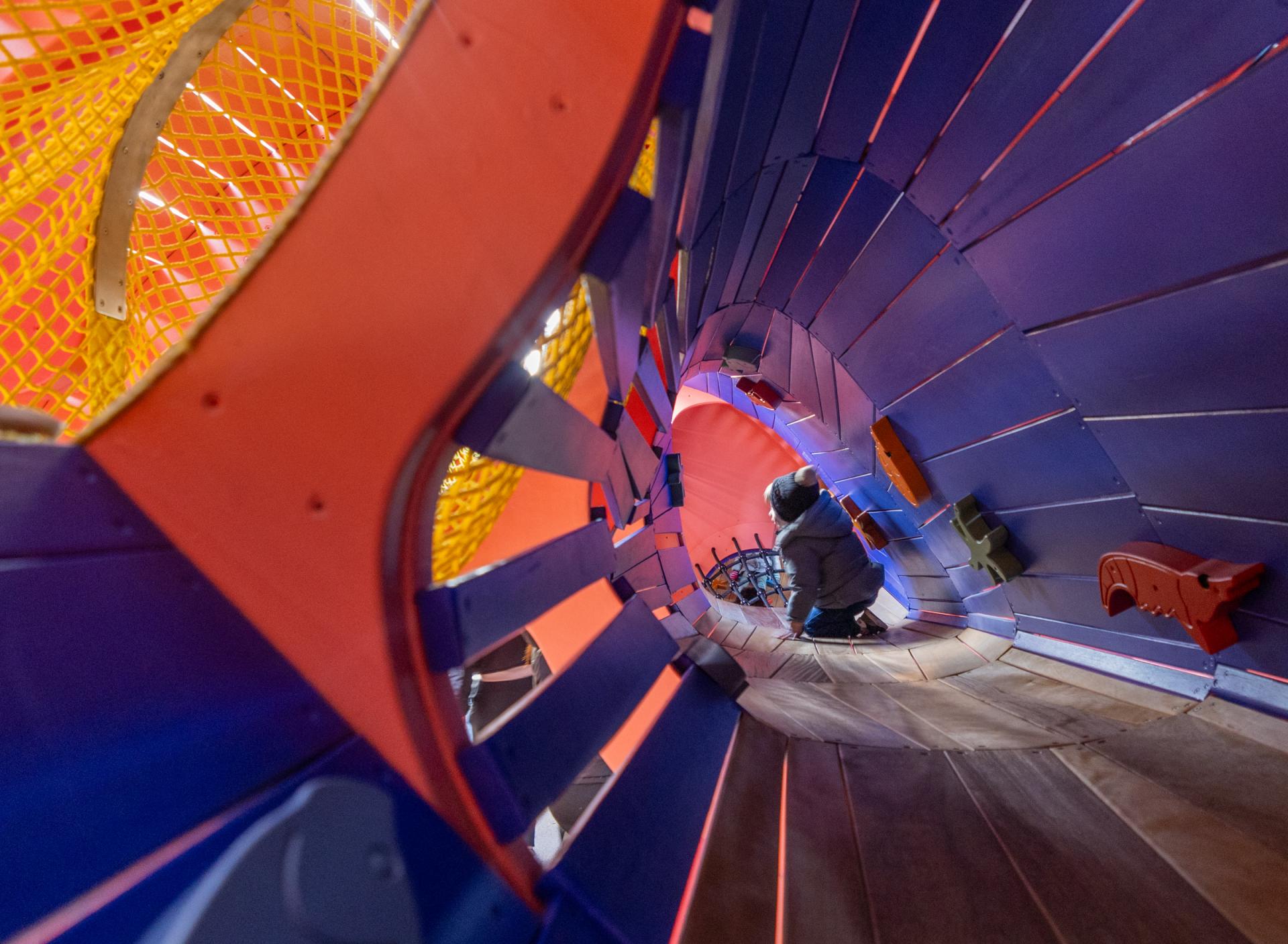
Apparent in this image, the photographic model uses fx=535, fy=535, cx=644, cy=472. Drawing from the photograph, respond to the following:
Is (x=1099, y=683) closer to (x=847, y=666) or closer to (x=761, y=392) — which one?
(x=847, y=666)

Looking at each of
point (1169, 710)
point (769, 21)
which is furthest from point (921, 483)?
point (769, 21)

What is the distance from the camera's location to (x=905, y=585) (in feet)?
12.4

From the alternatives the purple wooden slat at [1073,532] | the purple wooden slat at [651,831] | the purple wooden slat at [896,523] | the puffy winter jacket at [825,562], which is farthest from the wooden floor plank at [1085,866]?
the purple wooden slat at [896,523]

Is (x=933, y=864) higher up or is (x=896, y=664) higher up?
(x=933, y=864)

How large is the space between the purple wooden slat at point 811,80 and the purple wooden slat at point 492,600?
1416 millimetres

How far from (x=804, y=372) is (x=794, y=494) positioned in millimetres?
776

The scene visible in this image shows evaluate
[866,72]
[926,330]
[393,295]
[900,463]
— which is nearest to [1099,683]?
[900,463]

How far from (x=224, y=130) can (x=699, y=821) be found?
6.76 feet

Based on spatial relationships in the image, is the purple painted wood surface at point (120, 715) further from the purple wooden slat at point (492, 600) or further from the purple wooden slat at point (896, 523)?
the purple wooden slat at point (896, 523)

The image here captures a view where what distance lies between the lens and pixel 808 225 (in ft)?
7.33

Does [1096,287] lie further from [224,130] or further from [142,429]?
[224,130]

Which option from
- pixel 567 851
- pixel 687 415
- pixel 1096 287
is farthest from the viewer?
pixel 687 415

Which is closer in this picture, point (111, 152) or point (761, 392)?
point (111, 152)

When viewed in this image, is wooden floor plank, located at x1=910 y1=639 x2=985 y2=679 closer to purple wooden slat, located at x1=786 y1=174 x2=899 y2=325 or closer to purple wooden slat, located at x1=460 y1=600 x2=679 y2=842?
purple wooden slat, located at x1=786 y1=174 x2=899 y2=325
